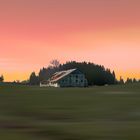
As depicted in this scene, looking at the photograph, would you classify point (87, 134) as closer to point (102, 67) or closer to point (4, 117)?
point (4, 117)

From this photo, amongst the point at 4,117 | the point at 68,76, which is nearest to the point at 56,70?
the point at 68,76

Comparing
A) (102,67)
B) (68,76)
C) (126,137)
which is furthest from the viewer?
(102,67)

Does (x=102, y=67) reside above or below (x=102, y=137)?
above

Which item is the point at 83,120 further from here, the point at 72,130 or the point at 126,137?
the point at 126,137

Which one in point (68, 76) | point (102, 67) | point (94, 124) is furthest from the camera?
point (102, 67)

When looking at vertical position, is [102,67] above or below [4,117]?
above

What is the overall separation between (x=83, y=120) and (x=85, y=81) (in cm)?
14430

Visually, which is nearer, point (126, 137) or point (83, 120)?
point (126, 137)

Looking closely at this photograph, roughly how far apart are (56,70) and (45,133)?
17773 cm

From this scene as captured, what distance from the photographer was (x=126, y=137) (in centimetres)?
1385

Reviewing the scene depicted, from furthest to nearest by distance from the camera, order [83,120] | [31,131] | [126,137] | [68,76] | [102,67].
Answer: [102,67]
[68,76]
[83,120]
[31,131]
[126,137]

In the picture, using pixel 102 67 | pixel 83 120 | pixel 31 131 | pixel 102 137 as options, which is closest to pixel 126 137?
pixel 102 137

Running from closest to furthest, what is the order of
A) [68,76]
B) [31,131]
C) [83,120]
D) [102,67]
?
[31,131]
[83,120]
[68,76]
[102,67]

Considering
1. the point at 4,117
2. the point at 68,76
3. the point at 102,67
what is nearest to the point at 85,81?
the point at 68,76
